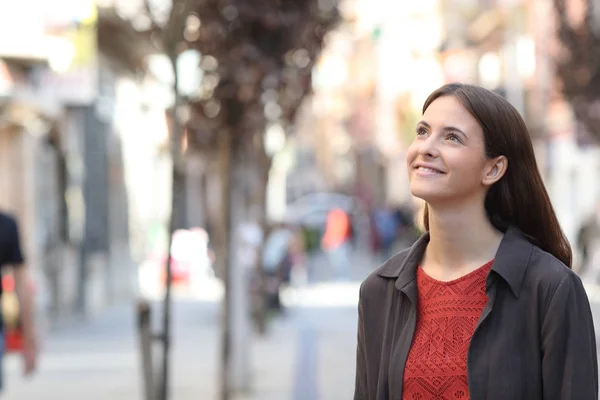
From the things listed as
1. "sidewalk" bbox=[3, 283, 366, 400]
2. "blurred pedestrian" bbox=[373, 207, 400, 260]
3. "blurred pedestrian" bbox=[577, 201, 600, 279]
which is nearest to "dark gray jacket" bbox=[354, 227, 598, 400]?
"sidewalk" bbox=[3, 283, 366, 400]

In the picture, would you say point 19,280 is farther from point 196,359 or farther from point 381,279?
point 196,359

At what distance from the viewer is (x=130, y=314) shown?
922 inches

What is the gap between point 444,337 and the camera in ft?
10.3

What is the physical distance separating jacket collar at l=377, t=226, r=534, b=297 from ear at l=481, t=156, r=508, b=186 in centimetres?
13

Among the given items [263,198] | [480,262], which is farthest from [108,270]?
[480,262]

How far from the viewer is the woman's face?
315 centimetres

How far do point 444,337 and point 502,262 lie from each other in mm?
222

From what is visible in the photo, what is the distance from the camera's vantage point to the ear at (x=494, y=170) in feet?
10.5

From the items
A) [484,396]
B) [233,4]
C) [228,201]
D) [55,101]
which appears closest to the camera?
[484,396]

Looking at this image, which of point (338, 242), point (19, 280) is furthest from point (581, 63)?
point (338, 242)

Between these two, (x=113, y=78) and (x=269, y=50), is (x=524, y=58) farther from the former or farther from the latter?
(x=269, y=50)

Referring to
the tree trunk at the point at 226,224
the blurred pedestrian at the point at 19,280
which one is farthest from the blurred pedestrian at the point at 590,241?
the blurred pedestrian at the point at 19,280

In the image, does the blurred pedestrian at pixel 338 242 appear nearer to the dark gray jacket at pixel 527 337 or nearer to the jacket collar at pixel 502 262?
the jacket collar at pixel 502 262

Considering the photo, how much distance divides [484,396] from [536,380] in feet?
0.40
